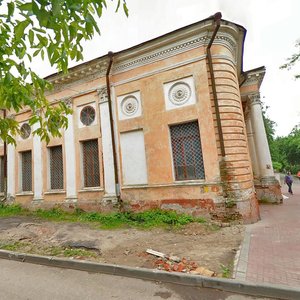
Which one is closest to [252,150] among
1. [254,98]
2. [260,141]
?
[260,141]

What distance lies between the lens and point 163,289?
400 centimetres

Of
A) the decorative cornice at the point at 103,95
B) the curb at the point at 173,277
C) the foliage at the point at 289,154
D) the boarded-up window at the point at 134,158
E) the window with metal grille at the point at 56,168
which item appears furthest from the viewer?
the foliage at the point at 289,154

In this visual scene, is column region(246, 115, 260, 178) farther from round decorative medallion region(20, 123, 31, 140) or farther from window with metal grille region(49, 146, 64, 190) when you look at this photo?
round decorative medallion region(20, 123, 31, 140)

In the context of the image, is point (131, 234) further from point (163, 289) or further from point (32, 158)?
point (32, 158)

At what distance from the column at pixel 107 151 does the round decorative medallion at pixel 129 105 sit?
829 mm

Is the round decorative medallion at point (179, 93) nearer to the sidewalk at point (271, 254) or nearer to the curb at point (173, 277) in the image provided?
the sidewalk at point (271, 254)

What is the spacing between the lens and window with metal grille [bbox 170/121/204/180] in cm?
906

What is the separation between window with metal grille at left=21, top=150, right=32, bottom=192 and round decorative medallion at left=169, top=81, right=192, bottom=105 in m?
9.02

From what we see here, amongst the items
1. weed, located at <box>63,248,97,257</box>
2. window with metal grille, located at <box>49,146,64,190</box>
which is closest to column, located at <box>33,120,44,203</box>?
window with metal grille, located at <box>49,146,64,190</box>

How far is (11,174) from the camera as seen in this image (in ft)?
44.3

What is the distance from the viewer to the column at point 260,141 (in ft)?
44.9

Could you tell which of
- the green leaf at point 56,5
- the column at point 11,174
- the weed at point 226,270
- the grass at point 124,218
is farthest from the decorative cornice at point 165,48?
the green leaf at point 56,5

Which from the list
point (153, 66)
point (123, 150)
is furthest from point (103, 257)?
point (153, 66)

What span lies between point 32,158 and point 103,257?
9.30 metres
